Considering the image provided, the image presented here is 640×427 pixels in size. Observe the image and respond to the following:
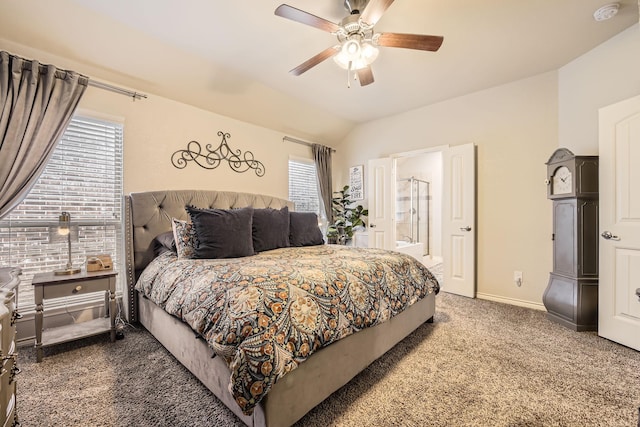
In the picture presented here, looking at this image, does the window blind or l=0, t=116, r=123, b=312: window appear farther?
the window blind

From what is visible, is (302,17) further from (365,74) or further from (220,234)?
(220,234)

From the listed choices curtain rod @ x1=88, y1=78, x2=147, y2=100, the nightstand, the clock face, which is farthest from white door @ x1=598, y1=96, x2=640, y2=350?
curtain rod @ x1=88, y1=78, x2=147, y2=100

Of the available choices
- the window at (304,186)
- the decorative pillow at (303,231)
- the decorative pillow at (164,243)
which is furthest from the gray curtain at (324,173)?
the decorative pillow at (164,243)

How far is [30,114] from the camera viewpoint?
2064 millimetres

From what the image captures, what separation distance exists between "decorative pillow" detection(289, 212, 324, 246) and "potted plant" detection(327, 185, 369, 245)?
1.53m

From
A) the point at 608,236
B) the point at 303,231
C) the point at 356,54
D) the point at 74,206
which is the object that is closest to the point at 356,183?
the point at 303,231

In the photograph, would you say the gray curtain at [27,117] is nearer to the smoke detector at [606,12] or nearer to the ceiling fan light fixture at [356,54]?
the ceiling fan light fixture at [356,54]

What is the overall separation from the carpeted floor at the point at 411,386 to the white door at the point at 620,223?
0.70 feet

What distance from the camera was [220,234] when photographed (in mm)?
2201

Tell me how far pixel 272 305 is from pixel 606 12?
A: 10.6 feet

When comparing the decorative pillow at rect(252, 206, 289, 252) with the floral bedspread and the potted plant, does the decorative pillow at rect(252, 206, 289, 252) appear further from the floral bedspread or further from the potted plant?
the potted plant

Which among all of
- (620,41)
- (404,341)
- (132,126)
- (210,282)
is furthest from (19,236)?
(620,41)

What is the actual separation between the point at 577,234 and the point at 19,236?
483 centimetres

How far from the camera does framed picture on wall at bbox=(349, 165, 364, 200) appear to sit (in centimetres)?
477
